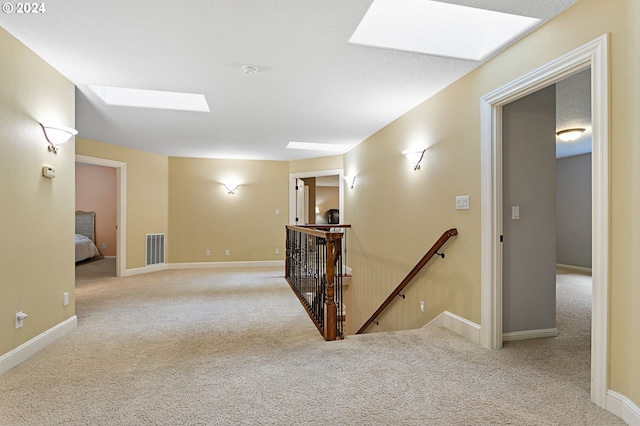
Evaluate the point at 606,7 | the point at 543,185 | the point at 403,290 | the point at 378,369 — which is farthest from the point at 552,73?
the point at 403,290

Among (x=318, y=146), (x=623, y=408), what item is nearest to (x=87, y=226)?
(x=318, y=146)

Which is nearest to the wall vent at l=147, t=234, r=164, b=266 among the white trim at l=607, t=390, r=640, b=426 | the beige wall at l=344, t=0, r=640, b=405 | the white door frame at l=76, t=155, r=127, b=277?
the white door frame at l=76, t=155, r=127, b=277

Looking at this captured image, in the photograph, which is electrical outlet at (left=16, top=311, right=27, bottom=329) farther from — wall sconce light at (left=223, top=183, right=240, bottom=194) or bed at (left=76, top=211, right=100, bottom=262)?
bed at (left=76, top=211, right=100, bottom=262)

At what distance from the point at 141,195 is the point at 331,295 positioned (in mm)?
5106

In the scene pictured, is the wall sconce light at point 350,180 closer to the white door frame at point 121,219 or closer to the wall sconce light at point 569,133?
the wall sconce light at point 569,133

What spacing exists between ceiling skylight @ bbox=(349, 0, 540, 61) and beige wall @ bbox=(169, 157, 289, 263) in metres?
5.20

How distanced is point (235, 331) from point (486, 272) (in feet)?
7.71

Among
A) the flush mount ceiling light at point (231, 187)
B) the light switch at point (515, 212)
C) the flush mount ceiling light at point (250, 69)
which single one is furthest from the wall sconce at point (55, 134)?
the flush mount ceiling light at point (231, 187)

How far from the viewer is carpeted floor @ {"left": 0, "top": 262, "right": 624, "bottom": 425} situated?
1815mm

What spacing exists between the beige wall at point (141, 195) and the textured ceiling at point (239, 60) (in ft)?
4.80

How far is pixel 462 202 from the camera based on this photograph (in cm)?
302

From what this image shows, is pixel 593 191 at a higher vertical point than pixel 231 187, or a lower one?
lower

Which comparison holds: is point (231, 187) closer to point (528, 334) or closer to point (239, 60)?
point (239, 60)

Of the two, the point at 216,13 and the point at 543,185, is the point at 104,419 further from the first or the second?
the point at 543,185
